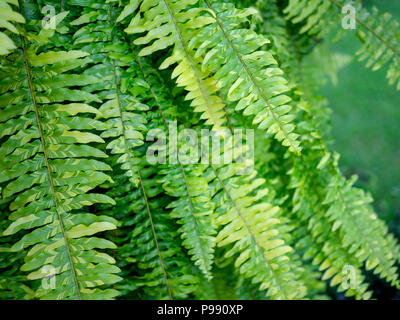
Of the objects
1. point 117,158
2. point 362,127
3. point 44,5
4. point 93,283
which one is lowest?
point 362,127

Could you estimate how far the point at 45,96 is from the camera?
25.8 inches

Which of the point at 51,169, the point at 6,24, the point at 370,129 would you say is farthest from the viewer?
the point at 370,129

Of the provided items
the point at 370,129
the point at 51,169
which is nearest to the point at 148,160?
the point at 51,169

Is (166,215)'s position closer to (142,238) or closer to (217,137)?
(142,238)

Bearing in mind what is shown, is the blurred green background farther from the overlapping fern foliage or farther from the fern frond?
the fern frond

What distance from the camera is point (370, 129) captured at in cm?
317

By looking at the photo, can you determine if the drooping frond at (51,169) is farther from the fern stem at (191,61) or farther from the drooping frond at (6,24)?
the fern stem at (191,61)

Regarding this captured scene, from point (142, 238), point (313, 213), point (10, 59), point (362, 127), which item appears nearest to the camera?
point (10, 59)

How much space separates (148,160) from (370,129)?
3012 millimetres

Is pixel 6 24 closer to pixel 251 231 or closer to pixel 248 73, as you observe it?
pixel 248 73

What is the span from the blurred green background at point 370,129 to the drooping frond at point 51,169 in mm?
2166

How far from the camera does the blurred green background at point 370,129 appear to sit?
2506mm
